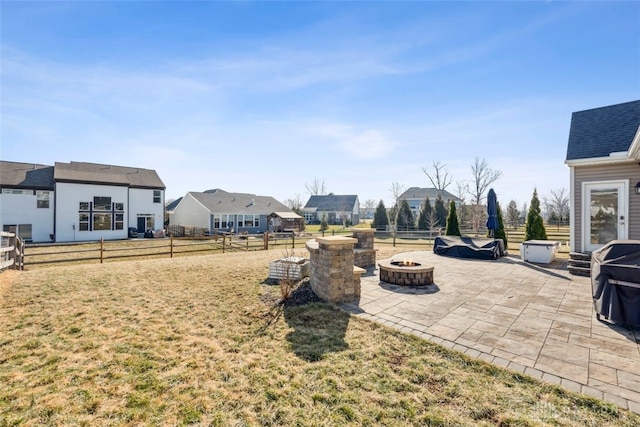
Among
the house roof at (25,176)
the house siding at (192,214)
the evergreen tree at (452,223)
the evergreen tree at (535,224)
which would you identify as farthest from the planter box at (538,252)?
the house roof at (25,176)

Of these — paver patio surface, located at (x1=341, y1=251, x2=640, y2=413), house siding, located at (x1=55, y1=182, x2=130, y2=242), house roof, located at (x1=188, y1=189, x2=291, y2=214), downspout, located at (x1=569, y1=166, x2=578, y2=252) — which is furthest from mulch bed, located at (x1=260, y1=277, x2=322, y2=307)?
house roof, located at (x1=188, y1=189, x2=291, y2=214)

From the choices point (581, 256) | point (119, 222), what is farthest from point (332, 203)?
point (581, 256)

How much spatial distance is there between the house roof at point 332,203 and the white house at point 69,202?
32534 mm

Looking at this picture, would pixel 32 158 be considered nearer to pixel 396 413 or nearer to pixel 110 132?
pixel 110 132

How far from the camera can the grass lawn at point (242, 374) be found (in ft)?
7.93

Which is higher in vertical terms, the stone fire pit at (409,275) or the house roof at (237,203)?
the house roof at (237,203)

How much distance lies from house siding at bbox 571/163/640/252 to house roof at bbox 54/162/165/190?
1114 inches

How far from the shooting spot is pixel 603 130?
959 centimetres

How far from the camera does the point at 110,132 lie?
37.5 ft

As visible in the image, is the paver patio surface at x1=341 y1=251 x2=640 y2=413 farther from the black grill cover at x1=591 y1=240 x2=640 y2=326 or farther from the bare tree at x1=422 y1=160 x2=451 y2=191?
the bare tree at x1=422 y1=160 x2=451 y2=191

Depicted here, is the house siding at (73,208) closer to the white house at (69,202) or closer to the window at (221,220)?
the white house at (69,202)

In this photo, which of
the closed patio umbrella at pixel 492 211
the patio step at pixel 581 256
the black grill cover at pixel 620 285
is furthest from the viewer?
the closed patio umbrella at pixel 492 211

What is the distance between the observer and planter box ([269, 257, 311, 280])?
6911mm

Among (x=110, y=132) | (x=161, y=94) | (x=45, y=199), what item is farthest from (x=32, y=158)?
(x=161, y=94)
